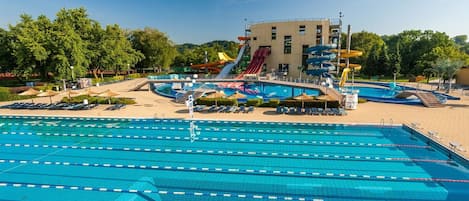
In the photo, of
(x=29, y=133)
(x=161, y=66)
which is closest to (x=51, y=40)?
(x=29, y=133)

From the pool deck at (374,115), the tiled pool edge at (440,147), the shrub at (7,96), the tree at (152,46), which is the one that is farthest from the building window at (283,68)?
the shrub at (7,96)

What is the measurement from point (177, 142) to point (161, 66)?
46.4m

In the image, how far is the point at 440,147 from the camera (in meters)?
10.3

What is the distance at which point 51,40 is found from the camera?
28.1 m

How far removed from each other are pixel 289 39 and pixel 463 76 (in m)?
22.3

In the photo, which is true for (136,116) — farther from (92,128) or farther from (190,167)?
(190,167)

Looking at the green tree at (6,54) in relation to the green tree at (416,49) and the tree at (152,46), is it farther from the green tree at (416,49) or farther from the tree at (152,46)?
the green tree at (416,49)

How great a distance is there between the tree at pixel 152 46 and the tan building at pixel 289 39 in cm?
2028

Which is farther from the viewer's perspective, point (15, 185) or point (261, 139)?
point (261, 139)

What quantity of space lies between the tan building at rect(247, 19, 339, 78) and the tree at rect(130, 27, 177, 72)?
66.5 feet

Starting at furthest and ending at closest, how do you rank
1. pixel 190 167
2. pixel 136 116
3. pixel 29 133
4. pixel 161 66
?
pixel 161 66, pixel 136 116, pixel 29 133, pixel 190 167

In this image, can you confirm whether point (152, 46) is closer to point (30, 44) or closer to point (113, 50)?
point (113, 50)

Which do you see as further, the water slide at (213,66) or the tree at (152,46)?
the tree at (152,46)

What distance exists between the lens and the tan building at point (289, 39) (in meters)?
39.2
